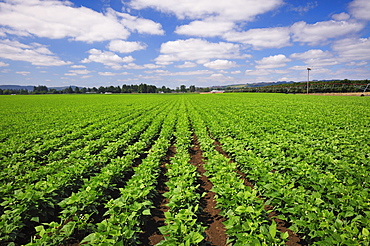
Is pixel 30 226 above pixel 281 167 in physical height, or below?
below

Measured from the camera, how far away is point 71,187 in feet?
18.0

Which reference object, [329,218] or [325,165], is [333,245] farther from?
[325,165]

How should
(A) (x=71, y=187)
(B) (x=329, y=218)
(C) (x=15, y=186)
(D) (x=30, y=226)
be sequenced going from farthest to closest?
1. (A) (x=71, y=187)
2. (C) (x=15, y=186)
3. (D) (x=30, y=226)
4. (B) (x=329, y=218)

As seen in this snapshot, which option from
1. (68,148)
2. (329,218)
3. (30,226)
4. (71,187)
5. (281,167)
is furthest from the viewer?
(68,148)

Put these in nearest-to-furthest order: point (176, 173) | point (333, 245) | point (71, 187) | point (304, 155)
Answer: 1. point (333, 245)
2. point (71, 187)
3. point (176, 173)
4. point (304, 155)

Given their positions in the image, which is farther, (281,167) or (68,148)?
(68,148)

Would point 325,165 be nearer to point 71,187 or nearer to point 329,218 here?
point 329,218

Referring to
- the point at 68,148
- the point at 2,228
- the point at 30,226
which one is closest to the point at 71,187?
the point at 30,226

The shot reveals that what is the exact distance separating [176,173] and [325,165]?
5197 millimetres

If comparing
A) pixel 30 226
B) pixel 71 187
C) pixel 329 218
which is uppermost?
pixel 329 218

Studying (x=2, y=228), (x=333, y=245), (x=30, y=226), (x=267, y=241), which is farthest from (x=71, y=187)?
(x=333, y=245)

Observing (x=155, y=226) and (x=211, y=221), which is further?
(x=211, y=221)

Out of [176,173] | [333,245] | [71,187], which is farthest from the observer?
[176,173]

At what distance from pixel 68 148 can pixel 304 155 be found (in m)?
10.8
